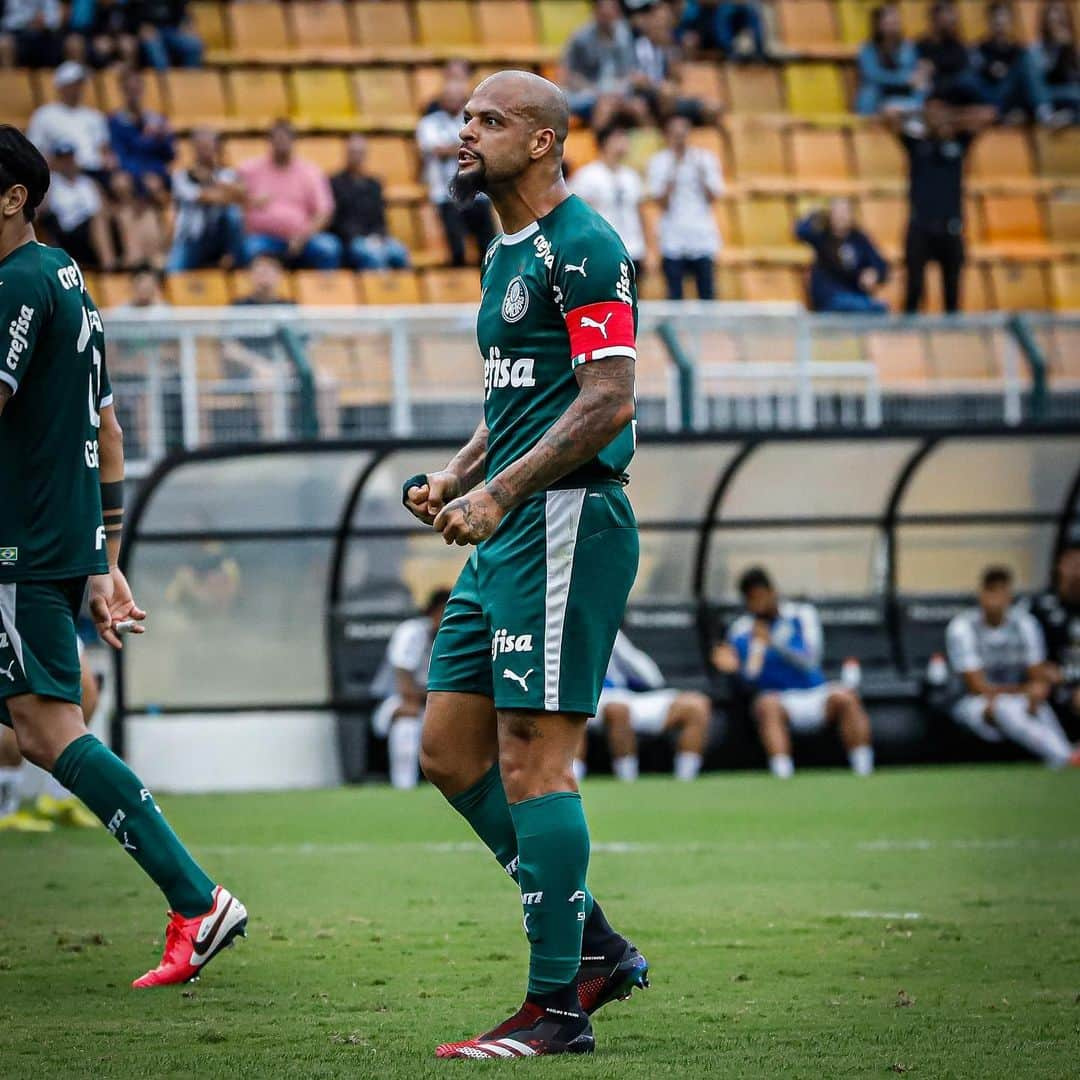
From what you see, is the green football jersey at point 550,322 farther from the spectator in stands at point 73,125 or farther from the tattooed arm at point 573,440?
the spectator in stands at point 73,125

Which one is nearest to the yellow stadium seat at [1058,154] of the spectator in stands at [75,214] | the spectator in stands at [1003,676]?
the spectator in stands at [1003,676]

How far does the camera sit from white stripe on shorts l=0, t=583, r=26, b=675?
18.0ft

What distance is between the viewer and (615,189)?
17312 mm

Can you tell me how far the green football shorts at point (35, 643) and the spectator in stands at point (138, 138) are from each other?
12.7 m

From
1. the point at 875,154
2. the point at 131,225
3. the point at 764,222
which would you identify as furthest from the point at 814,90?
the point at 131,225

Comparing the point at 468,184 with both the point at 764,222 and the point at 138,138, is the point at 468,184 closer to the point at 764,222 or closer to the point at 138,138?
the point at 138,138

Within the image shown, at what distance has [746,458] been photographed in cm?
1400

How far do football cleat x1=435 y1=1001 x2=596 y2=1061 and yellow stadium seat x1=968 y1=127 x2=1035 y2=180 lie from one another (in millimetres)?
18135

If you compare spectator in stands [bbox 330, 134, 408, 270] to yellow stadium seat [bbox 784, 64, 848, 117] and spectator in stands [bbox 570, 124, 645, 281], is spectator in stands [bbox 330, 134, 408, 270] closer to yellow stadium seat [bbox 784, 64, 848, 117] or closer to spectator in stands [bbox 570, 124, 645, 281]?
spectator in stands [bbox 570, 124, 645, 281]

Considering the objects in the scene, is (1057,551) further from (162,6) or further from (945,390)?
(162,6)

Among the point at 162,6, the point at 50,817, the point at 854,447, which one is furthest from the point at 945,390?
the point at 162,6

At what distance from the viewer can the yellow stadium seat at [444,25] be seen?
21859 millimetres

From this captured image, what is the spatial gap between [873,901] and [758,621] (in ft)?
22.0

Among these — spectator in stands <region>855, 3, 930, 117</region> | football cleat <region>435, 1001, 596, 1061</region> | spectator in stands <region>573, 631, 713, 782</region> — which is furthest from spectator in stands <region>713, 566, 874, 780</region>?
football cleat <region>435, 1001, 596, 1061</region>
